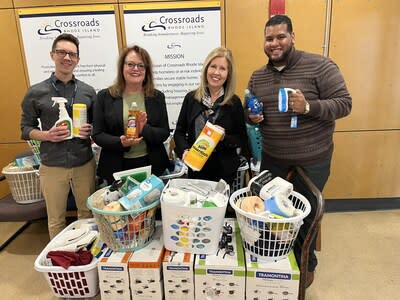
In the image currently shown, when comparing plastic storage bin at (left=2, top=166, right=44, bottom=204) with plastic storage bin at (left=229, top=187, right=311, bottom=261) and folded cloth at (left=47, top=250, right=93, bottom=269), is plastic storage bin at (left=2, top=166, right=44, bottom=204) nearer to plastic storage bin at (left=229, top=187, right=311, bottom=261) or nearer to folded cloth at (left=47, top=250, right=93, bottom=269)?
folded cloth at (left=47, top=250, right=93, bottom=269)

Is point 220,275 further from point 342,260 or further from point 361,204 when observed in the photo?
point 361,204

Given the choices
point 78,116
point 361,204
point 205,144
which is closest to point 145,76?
point 78,116

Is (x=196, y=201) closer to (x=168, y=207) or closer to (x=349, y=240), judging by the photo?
(x=168, y=207)

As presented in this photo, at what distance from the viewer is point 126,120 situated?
1.95 metres

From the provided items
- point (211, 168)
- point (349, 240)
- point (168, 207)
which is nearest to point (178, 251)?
point (168, 207)

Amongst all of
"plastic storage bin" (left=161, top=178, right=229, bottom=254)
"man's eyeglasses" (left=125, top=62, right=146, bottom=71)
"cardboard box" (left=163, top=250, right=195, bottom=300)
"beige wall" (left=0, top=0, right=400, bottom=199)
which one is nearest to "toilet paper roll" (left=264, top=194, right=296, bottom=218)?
"plastic storage bin" (left=161, top=178, right=229, bottom=254)

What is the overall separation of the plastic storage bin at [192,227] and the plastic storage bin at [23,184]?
Result: 1.55 m

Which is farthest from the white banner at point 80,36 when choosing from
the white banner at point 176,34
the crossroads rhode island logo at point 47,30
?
A: the white banner at point 176,34

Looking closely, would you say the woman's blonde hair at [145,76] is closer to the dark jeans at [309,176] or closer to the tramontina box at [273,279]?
the dark jeans at [309,176]

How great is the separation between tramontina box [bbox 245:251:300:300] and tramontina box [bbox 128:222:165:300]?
1.45 ft

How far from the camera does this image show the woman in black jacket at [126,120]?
1.90 m

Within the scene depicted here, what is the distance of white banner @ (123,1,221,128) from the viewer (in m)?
2.76

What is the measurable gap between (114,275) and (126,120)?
2.92ft

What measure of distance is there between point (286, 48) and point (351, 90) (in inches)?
57.3
